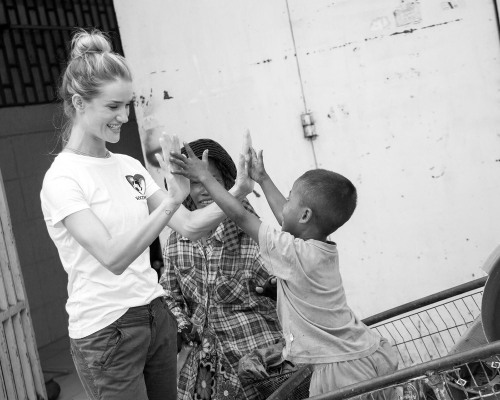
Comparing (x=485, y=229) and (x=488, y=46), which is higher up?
(x=488, y=46)

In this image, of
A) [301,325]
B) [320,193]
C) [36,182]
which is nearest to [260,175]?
[320,193]

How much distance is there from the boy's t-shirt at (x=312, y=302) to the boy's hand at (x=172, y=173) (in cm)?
28

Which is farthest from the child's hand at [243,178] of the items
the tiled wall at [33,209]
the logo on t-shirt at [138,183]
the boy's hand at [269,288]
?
A: the tiled wall at [33,209]

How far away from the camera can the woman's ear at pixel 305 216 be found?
8.28ft

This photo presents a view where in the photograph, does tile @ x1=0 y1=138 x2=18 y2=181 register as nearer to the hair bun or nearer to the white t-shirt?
the hair bun

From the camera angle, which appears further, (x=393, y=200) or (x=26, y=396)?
(x=393, y=200)

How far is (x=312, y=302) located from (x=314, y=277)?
80 mm

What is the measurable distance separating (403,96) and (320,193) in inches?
76.3

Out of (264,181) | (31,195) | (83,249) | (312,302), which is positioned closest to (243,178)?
(264,181)

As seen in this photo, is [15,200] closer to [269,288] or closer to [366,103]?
[366,103]

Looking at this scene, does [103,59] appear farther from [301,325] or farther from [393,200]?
[393,200]

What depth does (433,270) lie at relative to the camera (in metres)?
4.36

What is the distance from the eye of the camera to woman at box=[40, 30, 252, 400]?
2.32m

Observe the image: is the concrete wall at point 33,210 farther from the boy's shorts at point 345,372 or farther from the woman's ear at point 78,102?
the boy's shorts at point 345,372
